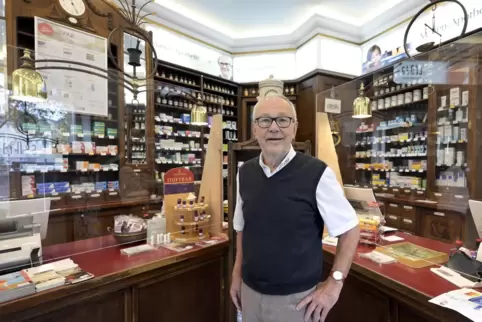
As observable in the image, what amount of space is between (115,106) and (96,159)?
2.68ft

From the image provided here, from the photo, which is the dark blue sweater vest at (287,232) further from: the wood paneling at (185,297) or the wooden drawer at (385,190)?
the wooden drawer at (385,190)

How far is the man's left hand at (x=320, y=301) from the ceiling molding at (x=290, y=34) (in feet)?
15.3

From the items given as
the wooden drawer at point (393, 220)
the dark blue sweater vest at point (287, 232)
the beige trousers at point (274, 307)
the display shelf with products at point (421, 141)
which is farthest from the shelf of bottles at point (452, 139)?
the beige trousers at point (274, 307)

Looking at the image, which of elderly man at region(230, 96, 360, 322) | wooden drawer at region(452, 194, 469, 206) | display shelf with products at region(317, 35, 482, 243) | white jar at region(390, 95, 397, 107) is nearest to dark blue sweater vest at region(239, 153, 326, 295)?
elderly man at region(230, 96, 360, 322)

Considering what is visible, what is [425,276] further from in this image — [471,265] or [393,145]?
[393,145]

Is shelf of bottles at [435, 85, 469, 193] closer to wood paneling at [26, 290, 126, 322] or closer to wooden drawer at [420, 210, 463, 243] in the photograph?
wooden drawer at [420, 210, 463, 243]

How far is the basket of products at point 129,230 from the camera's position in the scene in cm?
194

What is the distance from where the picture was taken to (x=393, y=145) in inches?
176

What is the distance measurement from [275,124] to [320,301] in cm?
79

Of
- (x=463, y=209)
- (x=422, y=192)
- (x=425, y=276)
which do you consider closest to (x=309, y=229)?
(x=425, y=276)

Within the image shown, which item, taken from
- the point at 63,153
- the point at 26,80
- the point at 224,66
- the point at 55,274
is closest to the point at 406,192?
the point at 224,66

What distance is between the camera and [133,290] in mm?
1599

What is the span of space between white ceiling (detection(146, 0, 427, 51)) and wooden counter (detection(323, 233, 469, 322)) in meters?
4.16

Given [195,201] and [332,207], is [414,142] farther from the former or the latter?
[332,207]
